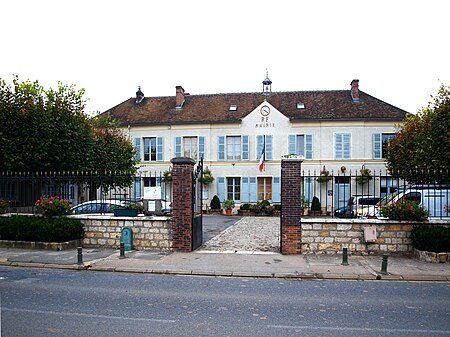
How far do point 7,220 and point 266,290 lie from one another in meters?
9.53

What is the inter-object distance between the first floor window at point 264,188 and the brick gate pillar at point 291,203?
1829 cm

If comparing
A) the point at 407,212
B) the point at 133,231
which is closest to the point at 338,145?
the point at 407,212

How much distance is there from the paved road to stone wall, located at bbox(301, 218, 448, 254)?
274 centimetres

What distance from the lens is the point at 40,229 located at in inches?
491

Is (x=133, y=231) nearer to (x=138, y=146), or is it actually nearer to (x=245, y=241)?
(x=245, y=241)

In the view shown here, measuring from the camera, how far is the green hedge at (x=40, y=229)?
12.4 metres

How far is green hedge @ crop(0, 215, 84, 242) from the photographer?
12398mm

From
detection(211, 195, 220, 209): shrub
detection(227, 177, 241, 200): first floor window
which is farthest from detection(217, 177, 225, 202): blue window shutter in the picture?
detection(211, 195, 220, 209): shrub

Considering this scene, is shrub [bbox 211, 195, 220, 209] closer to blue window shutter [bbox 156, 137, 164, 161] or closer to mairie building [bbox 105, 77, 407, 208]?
A: mairie building [bbox 105, 77, 407, 208]

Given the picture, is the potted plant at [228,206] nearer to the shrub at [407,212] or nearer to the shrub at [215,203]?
the shrub at [215,203]

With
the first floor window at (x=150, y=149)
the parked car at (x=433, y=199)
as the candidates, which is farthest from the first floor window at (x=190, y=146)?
the parked car at (x=433, y=199)

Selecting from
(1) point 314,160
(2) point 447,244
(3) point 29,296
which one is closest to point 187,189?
(3) point 29,296

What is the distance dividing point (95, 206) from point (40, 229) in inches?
94.6

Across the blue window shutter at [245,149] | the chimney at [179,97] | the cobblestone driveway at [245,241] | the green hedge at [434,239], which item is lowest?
the cobblestone driveway at [245,241]
